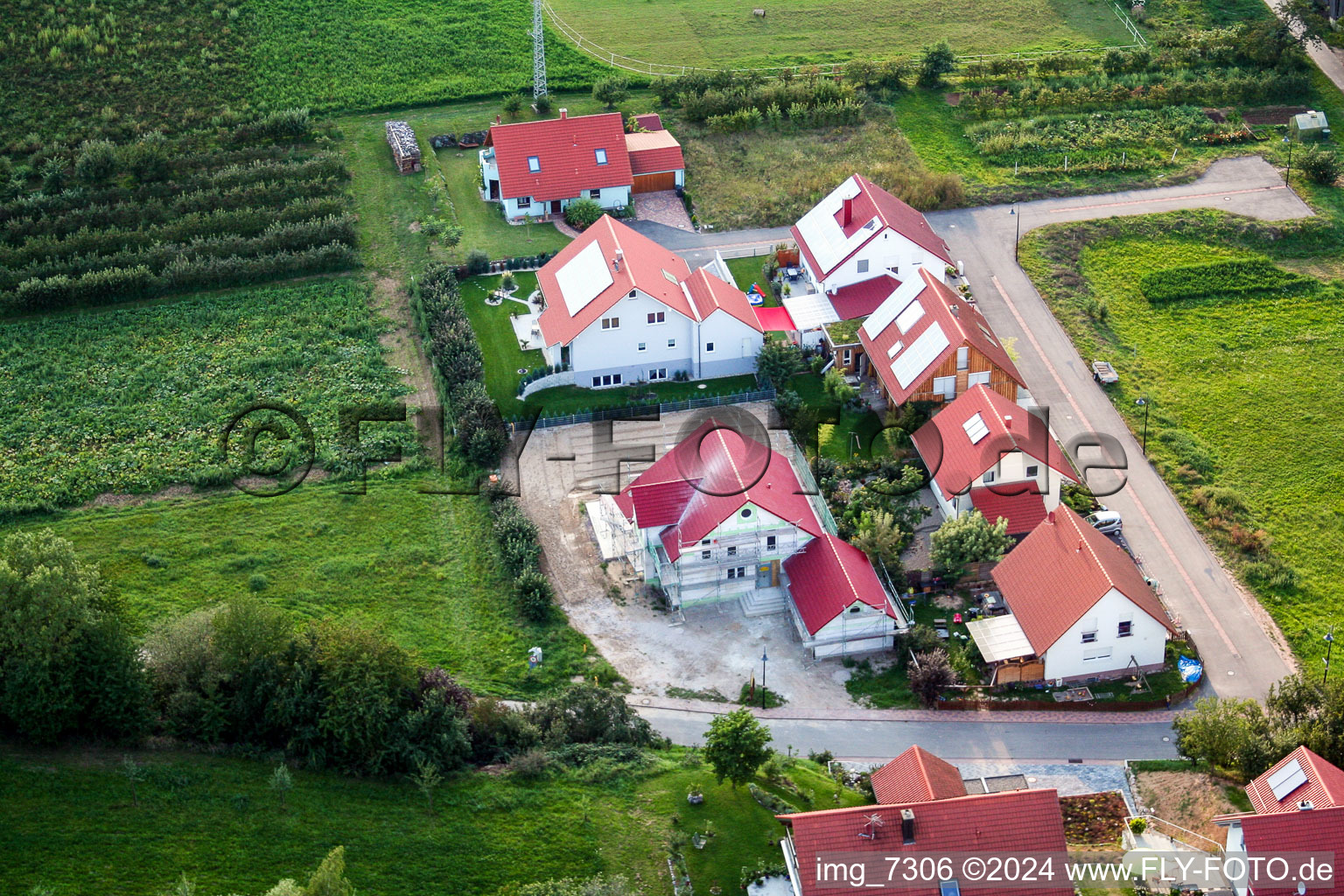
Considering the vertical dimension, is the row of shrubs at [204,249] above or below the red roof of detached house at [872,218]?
above

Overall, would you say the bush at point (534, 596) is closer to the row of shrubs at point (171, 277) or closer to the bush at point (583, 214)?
the row of shrubs at point (171, 277)

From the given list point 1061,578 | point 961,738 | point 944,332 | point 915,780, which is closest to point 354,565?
point 915,780

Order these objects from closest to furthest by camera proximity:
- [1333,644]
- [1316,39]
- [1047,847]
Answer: [1047,847]
[1333,644]
[1316,39]

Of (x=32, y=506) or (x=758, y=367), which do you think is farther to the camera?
(x=758, y=367)

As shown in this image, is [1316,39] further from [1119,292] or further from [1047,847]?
[1047,847]

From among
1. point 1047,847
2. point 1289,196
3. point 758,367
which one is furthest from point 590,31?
point 1047,847

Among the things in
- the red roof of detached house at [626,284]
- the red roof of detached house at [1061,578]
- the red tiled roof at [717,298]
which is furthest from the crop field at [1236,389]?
the red roof of detached house at [626,284]

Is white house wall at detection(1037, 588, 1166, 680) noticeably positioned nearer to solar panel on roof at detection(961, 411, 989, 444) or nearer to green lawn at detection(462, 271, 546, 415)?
solar panel on roof at detection(961, 411, 989, 444)
